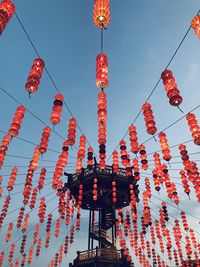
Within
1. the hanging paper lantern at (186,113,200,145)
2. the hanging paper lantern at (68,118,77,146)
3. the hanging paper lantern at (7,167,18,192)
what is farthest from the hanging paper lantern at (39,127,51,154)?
the hanging paper lantern at (186,113,200,145)

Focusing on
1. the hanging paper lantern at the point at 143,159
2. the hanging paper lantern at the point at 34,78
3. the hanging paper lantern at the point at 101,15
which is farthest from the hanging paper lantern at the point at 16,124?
the hanging paper lantern at the point at 143,159

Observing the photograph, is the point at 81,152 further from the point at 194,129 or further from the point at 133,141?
the point at 194,129

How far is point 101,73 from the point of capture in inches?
372

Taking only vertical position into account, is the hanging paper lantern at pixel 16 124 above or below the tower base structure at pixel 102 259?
above

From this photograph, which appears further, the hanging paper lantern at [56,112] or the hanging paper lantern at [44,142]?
the hanging paper lantern at [44,142]

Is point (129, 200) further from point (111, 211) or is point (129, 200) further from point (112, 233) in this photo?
point (112, 233)

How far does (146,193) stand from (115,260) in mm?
5915

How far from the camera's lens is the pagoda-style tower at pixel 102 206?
19000 mm

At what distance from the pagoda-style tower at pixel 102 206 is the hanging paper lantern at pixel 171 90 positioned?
11758mm

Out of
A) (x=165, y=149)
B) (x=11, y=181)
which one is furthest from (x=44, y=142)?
(x=165, y=149)

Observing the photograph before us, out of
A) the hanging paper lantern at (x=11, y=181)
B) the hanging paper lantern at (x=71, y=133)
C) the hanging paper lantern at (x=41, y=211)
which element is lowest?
the hanging paper lantern at (x=41, y=211)

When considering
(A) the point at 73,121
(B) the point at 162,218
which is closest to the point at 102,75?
(A) the point at 73,121

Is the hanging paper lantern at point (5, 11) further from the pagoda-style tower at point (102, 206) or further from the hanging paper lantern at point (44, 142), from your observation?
the pagoda-style tower at point (102, 206)

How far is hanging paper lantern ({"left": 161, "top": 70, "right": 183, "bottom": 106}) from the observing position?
9008 millimetres
